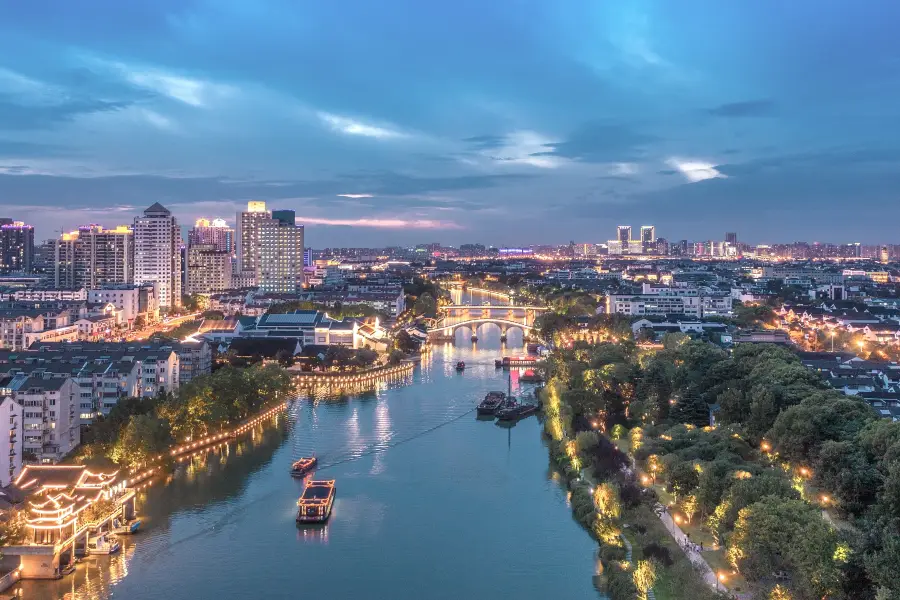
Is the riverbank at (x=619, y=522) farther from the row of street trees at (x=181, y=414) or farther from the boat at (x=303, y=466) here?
the row of street trees at (x=181, y=414)

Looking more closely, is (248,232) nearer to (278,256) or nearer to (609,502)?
(278,256)

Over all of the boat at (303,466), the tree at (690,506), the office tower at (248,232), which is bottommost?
the boat at (303,466)

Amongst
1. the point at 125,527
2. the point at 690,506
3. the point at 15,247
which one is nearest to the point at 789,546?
the point at 690,506

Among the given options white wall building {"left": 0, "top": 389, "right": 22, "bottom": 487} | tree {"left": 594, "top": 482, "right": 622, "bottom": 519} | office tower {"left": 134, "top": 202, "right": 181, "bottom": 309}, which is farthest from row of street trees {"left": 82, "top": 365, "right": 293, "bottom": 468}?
office tower {"left": 134, "top": 202, "right": 181, "bottom": 309}

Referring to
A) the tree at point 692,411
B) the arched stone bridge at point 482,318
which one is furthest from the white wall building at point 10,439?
the arched stone bridge at point 482,318

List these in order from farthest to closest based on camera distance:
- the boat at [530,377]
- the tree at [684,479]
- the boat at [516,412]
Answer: the boat at [530,377] < the boat at [516,412] < the tree at [684,479]

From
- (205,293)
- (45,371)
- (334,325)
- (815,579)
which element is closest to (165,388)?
(45,371)

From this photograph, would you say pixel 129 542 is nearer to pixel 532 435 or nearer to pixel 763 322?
pixel 532 435
